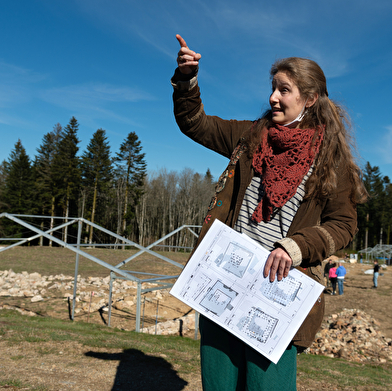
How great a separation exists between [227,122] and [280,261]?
786 millimetres

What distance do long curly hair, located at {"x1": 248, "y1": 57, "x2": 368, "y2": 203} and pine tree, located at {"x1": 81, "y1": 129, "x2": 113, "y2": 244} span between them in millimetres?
38701

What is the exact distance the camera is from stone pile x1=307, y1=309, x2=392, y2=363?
356 inches

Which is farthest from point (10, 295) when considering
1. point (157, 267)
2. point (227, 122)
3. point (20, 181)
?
point (20, 181)

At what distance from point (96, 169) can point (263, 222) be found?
131 ft

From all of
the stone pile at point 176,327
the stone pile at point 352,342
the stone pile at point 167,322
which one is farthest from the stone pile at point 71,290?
the stone pile at point 352,342

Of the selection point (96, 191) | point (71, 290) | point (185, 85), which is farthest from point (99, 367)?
point (96, 191)

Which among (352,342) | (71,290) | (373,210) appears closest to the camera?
(352,342)

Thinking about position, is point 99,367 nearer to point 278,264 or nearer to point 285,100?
point 278,264

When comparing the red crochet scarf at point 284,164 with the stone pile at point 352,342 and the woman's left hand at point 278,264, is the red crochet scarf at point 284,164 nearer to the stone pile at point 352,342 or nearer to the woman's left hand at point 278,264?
the woman's left hand at point 278,264

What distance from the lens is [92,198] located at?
4044 centimetres

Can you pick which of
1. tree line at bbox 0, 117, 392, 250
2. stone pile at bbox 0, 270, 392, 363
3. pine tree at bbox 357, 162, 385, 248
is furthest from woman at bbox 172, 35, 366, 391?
pine tree at bbox 357, 162, 385, 248

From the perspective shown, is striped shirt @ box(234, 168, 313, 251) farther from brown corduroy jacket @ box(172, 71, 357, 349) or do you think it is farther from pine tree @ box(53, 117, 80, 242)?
pine tree @ box(53, 117, 80, 242)

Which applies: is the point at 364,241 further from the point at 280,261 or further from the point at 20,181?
the point at 280,261

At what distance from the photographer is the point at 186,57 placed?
1.48 meters
